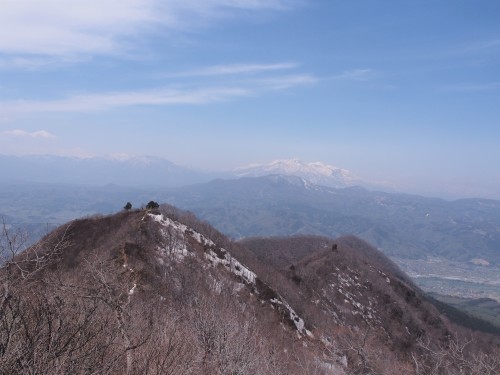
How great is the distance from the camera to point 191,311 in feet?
89.8

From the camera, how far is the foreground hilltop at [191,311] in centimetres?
1101

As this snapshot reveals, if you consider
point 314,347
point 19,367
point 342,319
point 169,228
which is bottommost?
point 342,319

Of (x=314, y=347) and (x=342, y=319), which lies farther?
(x=342, y=319)

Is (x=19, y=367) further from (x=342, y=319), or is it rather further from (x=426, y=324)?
(x=426, y=324)

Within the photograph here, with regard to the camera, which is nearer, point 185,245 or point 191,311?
point 191,311

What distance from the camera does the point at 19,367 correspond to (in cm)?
891

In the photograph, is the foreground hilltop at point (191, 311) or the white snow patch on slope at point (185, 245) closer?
the foreground hilltop at point (191, 311)

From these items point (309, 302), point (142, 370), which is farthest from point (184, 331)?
point (309, 302)

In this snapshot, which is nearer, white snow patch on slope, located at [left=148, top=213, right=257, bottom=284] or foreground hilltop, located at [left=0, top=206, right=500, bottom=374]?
foreground hilltop, located at [left=0, top=206, right=500, bottom=374]

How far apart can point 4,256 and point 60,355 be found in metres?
2.74

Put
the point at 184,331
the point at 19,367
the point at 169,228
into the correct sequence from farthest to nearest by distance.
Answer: the point at 169,228, the point at 184,331, the point at 19,367

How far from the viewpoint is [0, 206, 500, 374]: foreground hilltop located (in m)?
11.0

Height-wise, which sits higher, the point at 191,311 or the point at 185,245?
the point at 185,245

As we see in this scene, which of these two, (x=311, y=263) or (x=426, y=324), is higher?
(x=311, y=263)
